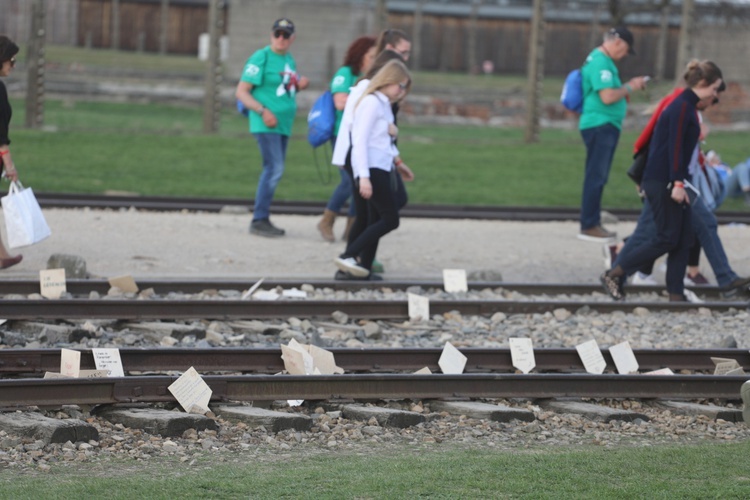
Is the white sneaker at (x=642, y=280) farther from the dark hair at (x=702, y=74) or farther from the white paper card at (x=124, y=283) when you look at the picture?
the white paper card at (x=124, y=283)

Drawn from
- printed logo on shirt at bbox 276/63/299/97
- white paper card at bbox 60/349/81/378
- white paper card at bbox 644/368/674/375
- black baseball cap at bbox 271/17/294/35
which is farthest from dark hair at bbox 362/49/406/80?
white paper card at bbox 60/349/81/378

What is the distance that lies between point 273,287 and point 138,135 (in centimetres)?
1210

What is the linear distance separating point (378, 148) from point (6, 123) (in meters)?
3.03

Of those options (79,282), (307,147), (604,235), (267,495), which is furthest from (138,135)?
(267,495)

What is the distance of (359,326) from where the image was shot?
367 inches

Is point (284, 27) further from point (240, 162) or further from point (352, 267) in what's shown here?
point (240, 162)

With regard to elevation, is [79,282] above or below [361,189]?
below

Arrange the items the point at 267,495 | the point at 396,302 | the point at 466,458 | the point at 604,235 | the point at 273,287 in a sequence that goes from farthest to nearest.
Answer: the point at 604,235, the point at 273,287, the point at 396,302, the point at 466,458, the point at 267,495

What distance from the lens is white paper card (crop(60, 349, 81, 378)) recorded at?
7.19 meters

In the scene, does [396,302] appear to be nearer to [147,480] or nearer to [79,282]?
[79,282]

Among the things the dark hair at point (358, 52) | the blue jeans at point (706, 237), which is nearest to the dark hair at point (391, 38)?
the dark hair at point (358, 52)

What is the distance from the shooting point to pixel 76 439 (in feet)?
20.1

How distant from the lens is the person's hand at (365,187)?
10.1 meters

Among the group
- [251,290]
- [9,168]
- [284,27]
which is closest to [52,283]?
[9,168]
